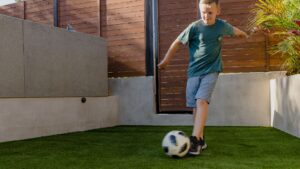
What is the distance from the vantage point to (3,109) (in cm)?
464

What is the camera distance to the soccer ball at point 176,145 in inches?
123

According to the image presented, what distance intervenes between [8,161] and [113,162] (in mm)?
897

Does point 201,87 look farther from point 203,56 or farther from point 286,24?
point 286,24

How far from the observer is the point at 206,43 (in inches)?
141

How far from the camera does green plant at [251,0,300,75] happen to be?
15.9 feet

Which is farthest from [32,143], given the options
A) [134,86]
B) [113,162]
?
[134,86]

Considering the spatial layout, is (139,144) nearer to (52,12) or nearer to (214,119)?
(214,119)

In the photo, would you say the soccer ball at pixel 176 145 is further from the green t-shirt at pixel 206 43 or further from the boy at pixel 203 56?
the green t-shirt at pixel 206 43

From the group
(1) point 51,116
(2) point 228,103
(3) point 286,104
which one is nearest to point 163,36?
(2) point 228,103

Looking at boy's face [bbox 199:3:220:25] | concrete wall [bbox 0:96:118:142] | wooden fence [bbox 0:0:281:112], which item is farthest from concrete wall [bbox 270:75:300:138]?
concrete wall [bbox 0:96:118:142]

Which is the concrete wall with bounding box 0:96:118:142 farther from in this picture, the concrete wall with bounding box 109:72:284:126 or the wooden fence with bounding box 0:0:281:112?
the wooden fence with bounding box 0:0:281:112

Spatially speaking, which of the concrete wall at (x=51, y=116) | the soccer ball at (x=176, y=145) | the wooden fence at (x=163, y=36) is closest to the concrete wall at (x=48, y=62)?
the concrete wall at (x=51, y=116)

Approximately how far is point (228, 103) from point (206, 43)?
295 centimetres

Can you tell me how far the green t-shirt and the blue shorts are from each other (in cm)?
5
